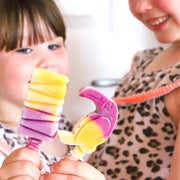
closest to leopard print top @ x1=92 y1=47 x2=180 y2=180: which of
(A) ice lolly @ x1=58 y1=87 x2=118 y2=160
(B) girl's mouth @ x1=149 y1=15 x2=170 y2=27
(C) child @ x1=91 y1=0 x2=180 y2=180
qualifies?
(C) child @ x1=91 y1=0 x2=180 y2=180

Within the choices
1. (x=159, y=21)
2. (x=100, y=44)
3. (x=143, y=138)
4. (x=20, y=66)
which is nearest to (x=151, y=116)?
(x=143, y=138)

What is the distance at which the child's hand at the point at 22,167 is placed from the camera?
1.68 feet

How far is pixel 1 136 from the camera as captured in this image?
0.86 meters

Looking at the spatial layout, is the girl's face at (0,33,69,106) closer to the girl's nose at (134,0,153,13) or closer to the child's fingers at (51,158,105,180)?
the girl's nose at (134,0,153,13)

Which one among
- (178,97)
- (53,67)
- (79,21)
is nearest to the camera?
(178,97)

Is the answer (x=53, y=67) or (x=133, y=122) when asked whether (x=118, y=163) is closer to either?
(x=133, y=122)

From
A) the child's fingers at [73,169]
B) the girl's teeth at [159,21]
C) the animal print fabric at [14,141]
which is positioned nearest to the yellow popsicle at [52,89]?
the child's fingers at [73,169]

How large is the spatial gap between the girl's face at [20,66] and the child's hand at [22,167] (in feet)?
1.33

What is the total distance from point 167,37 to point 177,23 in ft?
0.14

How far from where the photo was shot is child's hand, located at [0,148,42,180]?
513mm

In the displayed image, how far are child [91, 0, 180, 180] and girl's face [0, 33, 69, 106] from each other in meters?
0.22

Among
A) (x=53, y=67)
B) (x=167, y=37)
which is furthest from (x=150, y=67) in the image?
Result: (x=53, y=67)

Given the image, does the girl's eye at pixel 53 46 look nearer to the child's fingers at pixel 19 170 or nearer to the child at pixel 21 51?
the child at pixel 21 51

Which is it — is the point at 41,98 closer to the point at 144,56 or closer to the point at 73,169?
the point at 73,169
